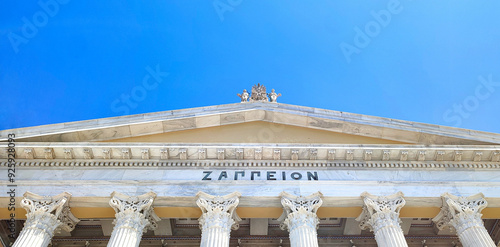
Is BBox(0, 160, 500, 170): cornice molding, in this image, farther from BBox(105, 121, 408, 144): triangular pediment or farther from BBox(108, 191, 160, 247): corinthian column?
BBox(108, 191, 160, 247): corinthian column

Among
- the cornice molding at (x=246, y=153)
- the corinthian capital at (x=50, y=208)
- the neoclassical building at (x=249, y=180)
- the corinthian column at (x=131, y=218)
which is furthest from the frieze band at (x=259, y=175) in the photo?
the corinthian capital at (x=50, y=208)

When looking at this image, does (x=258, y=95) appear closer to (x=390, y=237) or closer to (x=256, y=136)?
(x=256, y=136)

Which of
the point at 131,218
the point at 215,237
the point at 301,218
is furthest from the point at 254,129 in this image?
the point at 131,218

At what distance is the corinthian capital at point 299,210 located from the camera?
16109 millimetres

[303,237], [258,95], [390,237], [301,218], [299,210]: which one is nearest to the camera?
[303,237]

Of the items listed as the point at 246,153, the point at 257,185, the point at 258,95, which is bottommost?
the point at 257,185

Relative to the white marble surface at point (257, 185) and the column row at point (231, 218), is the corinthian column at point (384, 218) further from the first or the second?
the white marble surface at point (257, 185)

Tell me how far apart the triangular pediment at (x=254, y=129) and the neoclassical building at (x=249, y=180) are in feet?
0.17

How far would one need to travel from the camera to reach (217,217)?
16203 mm

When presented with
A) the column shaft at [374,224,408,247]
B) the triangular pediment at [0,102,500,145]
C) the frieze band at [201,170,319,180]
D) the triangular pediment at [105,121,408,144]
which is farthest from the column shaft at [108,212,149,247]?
the column shaft at [374,224,408,247]

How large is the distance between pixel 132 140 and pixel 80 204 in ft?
13.3

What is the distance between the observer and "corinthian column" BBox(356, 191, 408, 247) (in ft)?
51.0

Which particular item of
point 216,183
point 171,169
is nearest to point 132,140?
Answer: point 171,169

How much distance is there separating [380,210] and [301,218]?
3.18 m
